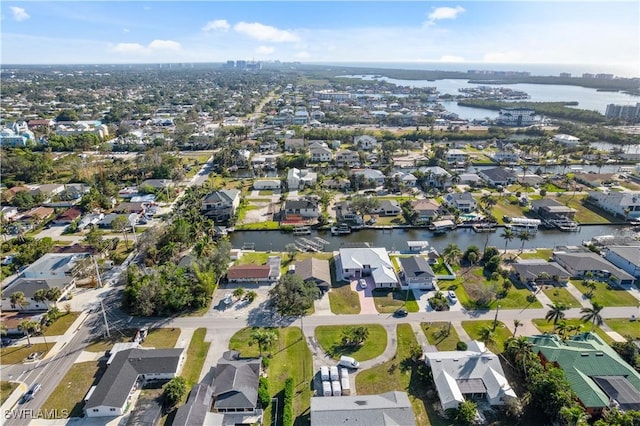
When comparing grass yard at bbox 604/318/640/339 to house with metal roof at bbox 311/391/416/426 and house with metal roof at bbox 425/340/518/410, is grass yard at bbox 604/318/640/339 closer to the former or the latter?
house with metal roof at bbox 425/340/518/410

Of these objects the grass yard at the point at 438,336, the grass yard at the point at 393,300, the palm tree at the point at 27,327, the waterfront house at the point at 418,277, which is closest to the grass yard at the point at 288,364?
the grass yard at the point at 393,300

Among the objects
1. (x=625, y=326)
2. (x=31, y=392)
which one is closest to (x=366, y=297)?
(x=625, y=326)

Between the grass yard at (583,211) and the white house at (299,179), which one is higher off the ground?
the white house at (299,179)

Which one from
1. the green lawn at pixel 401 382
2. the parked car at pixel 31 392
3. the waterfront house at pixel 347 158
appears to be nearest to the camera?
the green lawn at pixel 401 382

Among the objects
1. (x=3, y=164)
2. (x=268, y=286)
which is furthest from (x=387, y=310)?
(x=3, y=164)

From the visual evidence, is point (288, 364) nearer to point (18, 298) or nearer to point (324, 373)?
point (324, 373)

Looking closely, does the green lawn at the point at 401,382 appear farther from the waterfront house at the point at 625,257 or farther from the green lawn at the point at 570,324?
the waterfront house at the point at 625,257

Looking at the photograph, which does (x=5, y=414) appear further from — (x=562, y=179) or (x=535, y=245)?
(x=562, y=179)
